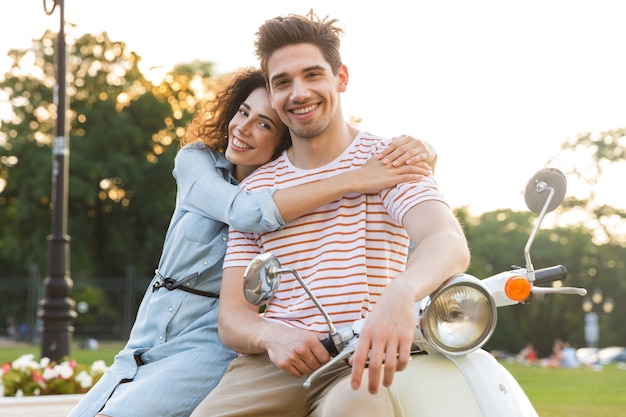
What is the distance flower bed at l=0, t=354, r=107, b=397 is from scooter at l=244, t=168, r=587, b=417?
473 cm

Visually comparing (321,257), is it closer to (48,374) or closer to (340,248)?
(340,248)

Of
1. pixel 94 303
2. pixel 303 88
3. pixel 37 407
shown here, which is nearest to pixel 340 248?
pixel 303 88

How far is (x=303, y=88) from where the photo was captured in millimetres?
2648

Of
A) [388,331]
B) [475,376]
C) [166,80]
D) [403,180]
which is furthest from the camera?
[166,80]

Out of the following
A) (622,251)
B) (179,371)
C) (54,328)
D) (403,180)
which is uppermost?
(403,180)

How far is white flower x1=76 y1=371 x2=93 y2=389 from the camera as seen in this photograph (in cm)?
643

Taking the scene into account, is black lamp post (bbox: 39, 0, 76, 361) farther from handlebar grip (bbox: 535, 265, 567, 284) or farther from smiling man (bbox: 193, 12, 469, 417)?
handlebar grip (bbox: 535, 265, 567, 284)

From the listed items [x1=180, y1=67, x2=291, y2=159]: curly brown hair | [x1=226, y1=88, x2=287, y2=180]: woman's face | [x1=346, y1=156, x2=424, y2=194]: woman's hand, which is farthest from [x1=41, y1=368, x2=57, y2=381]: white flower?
[x1=346, y1=156, x2=424, y2=194]: woman's hand

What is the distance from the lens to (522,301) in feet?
7.32

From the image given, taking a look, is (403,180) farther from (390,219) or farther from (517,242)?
(517,242)

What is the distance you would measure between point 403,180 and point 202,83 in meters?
33.3

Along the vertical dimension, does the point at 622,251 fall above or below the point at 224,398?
below

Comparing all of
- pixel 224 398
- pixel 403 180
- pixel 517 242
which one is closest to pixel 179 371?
pixel 224 398

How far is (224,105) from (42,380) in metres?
3.80
